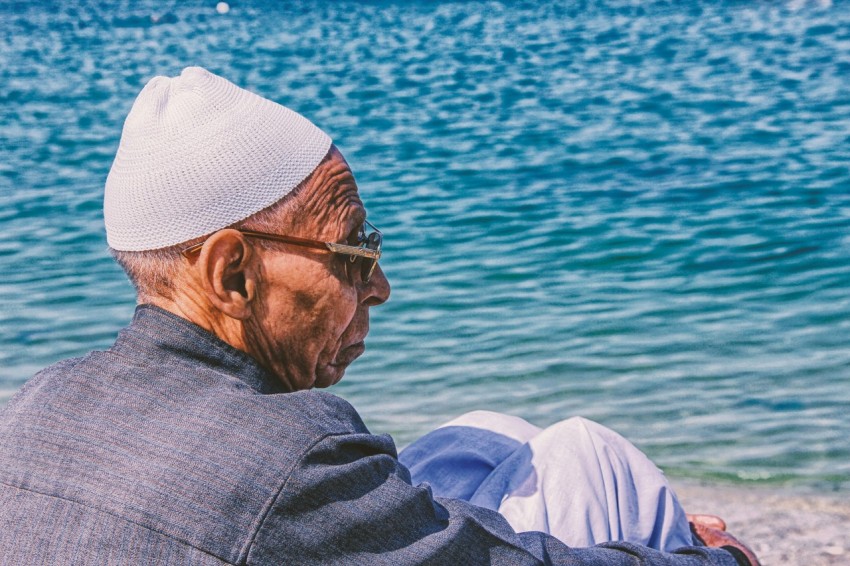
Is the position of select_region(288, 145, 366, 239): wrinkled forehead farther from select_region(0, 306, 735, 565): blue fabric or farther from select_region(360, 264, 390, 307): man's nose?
select_region(0, 306, 735, 565): blue fabric

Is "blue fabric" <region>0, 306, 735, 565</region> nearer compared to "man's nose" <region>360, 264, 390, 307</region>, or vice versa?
A: "blue fabric" <region>0, 306, 735, 565</region>

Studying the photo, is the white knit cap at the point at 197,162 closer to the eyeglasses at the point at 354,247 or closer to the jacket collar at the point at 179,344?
the eyeglasses at the point at 354,247

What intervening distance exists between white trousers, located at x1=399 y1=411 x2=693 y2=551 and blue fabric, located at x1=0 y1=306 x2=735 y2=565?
551mm

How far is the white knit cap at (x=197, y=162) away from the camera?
204cm

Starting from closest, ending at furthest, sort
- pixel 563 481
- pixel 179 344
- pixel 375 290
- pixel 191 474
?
pixel 191 474
pixel 179 344
pixel 375 290
pixel 563 481

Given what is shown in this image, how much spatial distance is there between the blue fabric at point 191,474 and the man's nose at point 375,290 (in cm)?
41

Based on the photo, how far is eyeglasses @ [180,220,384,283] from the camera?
2053 millimetres

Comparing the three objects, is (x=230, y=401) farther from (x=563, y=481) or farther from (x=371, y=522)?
(x=563, y=481)

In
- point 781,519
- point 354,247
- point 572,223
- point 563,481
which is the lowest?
point 572,223

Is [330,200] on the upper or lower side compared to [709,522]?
upper

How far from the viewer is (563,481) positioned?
8.30 feet

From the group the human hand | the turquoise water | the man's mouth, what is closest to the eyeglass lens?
the man's mouth

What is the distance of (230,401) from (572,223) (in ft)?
24.0

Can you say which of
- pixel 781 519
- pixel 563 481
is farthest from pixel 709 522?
pixel 781 519
